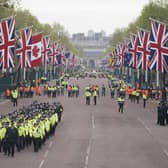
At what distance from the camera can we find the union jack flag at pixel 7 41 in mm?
47219

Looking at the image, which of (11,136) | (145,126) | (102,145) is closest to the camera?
(11,136)

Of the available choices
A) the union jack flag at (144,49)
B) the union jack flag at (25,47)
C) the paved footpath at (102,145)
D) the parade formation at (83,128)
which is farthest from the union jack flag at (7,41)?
the union jack flag at (144,49)

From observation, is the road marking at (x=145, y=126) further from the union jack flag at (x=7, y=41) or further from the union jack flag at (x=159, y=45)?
the union jack flag at (x=7, y=41)

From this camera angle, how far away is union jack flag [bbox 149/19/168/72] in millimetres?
47656

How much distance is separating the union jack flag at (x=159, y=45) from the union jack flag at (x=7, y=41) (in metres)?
10.5

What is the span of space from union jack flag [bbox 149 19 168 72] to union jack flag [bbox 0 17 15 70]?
10506mm

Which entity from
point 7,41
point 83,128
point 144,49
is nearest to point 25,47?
point 144,49

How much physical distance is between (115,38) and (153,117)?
149735 millimetres

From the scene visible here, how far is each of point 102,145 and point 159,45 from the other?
19.1 meters

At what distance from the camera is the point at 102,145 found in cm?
3114

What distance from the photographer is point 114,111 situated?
171 ft

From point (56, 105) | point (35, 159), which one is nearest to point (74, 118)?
point (56, 105)

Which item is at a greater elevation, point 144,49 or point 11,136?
point 144,49

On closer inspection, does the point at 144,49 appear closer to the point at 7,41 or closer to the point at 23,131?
the point at 7,41
